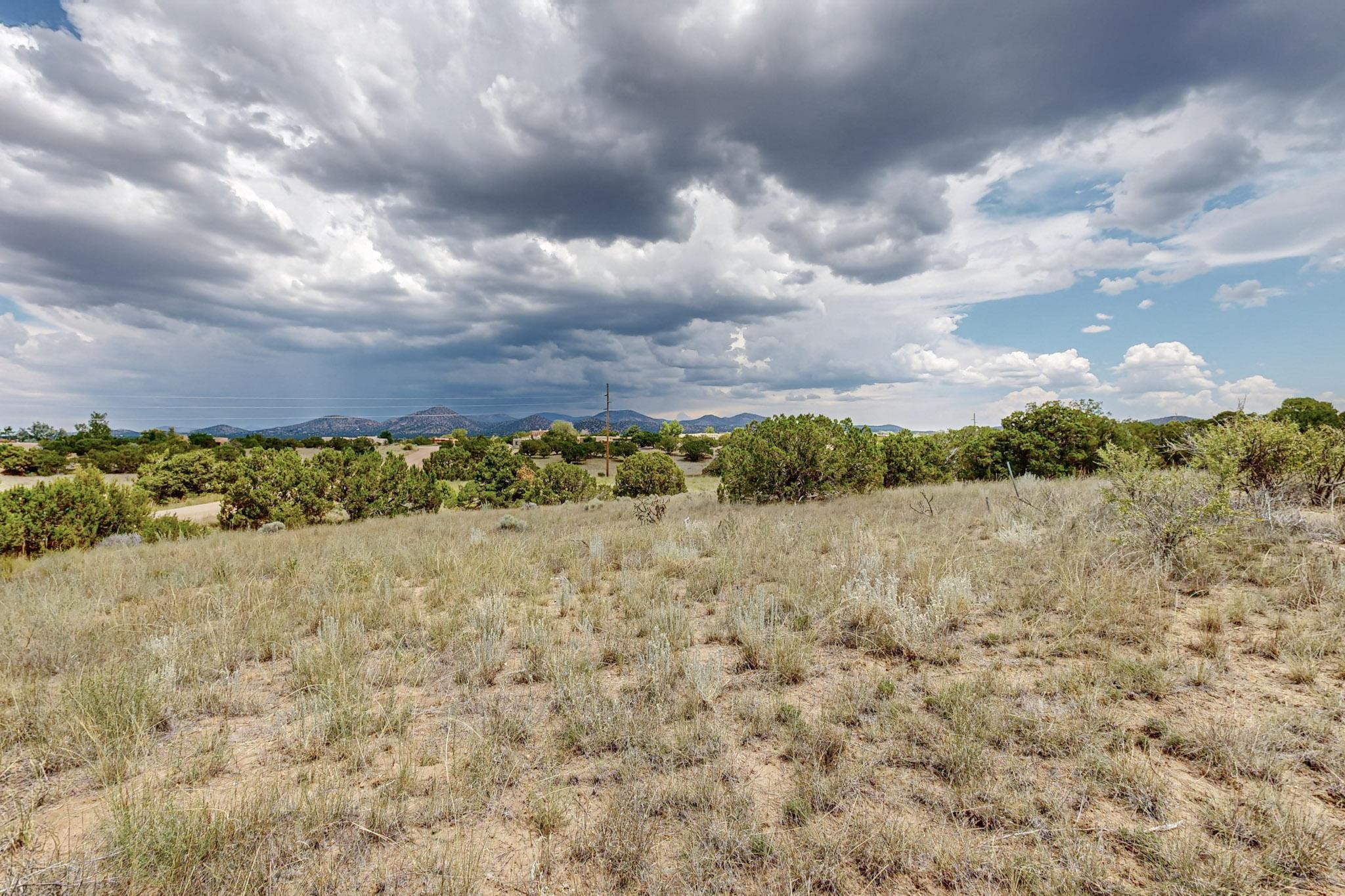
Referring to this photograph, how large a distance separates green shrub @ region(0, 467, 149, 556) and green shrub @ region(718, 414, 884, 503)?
18.1m

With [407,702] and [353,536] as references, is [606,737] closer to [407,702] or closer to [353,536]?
[407,702]

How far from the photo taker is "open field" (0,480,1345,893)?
2.58 m

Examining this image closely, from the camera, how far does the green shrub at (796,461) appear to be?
15.8 m

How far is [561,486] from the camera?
2797 cm

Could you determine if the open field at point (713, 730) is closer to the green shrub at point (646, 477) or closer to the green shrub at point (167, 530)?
the green shrub at point (167, 530)

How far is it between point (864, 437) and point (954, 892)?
1673 centimetres

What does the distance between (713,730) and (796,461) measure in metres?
12.8

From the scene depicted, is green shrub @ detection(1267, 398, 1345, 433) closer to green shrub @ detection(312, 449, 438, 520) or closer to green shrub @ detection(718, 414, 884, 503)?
green shrub @ detection(718, 414, 884, 503)

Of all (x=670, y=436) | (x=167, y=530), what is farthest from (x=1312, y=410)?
(x=670, y=436)

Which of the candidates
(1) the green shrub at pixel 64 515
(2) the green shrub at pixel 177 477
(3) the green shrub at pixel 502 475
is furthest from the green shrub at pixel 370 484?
(2) the green shrub at pixel 177 477

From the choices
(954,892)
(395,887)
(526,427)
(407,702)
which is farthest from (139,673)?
(526,427)

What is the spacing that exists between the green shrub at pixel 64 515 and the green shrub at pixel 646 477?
1970 centimetres

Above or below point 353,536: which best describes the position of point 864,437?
above

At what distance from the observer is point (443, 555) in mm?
8445
